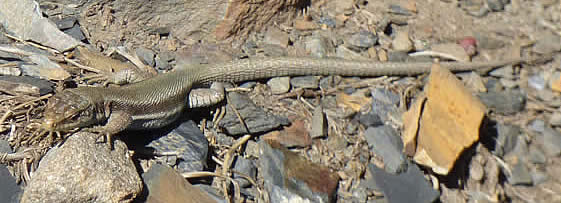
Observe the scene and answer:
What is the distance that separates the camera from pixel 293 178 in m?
3.60

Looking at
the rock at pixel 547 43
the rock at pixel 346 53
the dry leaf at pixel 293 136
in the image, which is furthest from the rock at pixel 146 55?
the rock at pixel 547 43

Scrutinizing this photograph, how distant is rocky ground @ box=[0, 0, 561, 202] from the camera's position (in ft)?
10.1

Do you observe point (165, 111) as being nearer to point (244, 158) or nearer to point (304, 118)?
point (244, 158)

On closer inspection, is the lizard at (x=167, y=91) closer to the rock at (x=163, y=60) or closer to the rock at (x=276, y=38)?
the rock at (x=163, y=60)

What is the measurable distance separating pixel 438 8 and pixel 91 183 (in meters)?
3.87

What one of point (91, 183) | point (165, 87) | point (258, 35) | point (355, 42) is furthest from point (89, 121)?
point (355, 42)

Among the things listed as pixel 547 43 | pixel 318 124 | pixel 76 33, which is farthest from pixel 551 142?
pixel 76 33

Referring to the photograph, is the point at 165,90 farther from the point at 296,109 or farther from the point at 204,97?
the point at 296,109

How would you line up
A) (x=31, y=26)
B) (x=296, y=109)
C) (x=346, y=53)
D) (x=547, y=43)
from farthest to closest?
1. (x=547, y=43)
2. (x=346, y=53)
3. (x=296, y=109)
4. (x=31, y=26)

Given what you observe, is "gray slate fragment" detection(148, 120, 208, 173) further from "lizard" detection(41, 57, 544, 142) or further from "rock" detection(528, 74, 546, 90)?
"rock" detection(528, 74, 546, 90)

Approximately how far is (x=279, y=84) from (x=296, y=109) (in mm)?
290

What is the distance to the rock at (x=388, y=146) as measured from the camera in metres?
4.02

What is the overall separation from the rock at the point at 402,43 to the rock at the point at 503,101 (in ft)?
2.55

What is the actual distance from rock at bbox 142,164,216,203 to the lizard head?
0.47 metres
